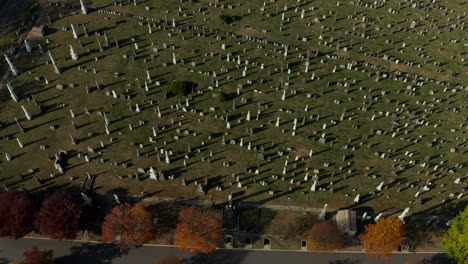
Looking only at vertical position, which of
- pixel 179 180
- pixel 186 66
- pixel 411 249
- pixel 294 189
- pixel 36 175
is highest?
pixel 186 66

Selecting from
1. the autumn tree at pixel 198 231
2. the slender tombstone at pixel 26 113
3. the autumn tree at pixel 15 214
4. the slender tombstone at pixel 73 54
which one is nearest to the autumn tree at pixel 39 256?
the autumn tree at pixel 15 214

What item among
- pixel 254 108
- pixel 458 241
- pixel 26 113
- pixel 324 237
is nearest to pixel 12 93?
pixel 26 113

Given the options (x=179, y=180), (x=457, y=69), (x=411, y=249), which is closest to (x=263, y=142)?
(x=179, y=180)

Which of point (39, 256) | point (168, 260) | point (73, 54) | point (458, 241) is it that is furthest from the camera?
point (73, 54)

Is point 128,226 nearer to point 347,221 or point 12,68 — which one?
point 347,221

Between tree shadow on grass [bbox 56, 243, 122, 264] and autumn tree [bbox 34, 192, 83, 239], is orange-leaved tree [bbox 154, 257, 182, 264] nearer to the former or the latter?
tree shadow on grass [bbox 56, 243, 122, 264]

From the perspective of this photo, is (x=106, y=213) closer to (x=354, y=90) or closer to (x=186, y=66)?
(x=186, y=66)

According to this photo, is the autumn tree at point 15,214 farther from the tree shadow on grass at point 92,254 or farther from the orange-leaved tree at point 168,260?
A: the orange-leaved tree at point 168,260
